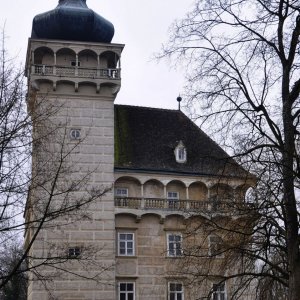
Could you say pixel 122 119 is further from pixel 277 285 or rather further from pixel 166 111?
pixel 277 285

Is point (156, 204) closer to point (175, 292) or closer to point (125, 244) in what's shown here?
point (125, 244)

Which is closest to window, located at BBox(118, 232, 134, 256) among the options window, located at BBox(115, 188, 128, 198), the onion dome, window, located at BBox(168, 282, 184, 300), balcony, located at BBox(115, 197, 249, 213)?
balcony, located at BBox(115, 197, 249, 213)

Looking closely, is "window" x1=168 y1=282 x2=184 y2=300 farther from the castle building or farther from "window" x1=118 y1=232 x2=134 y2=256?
"window" x1=118 y1=232 x2=134 y2=256

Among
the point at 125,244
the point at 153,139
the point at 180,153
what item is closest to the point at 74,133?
the point at 153,139

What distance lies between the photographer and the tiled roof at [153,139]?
32.7 meters

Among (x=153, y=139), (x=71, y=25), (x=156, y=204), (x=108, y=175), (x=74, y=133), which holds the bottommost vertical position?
(x=156, y=204)

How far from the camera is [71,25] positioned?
3319cm

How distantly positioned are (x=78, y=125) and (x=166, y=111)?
7.17 meters

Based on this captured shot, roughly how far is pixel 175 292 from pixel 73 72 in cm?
1203

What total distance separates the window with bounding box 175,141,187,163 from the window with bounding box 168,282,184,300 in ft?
21.0

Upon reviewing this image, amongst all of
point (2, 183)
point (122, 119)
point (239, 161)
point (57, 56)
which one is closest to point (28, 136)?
point (2, 183)

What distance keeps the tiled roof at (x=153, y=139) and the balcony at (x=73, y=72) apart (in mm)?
3317

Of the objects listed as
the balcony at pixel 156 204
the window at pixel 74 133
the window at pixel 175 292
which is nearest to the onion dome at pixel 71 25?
the window at pixel 74 133

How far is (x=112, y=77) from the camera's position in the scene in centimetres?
3244
